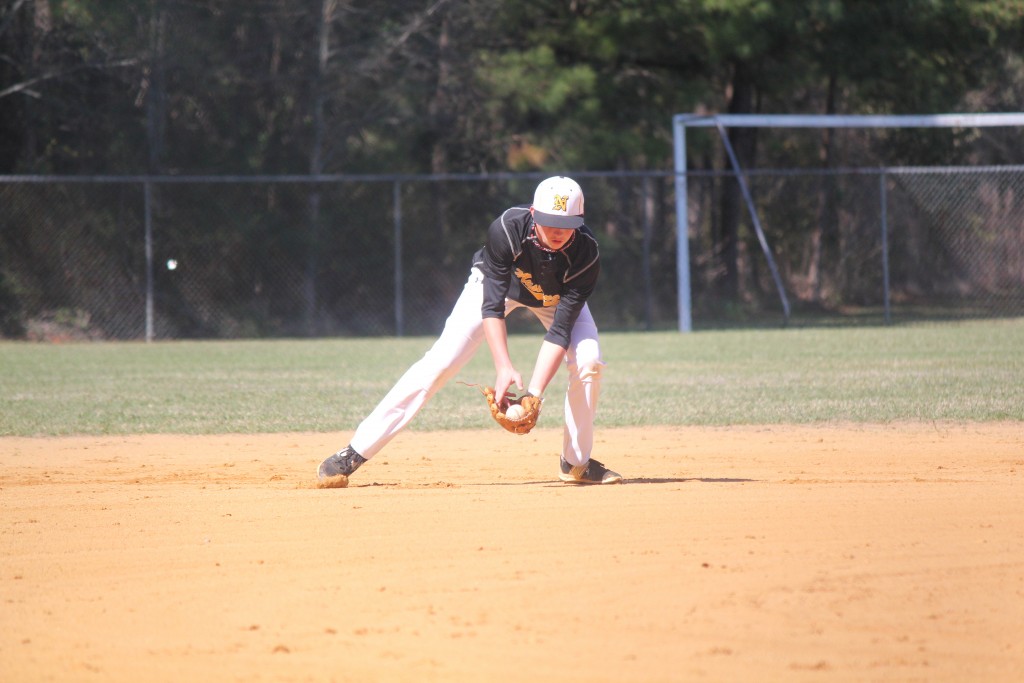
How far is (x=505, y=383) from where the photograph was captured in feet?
19.3

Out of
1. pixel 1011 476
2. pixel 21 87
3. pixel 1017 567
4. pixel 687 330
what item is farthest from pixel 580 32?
pixel 1017 567

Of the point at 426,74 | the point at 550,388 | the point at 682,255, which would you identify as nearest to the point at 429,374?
the point at 550,388

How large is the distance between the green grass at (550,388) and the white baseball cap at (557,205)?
13.5 ft

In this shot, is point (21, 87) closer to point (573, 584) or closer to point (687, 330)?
point (687, 330)

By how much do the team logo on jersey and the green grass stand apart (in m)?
3.47

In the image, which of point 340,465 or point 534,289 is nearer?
point 534,289

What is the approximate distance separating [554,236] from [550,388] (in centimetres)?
673

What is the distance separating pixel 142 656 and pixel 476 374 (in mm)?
10073

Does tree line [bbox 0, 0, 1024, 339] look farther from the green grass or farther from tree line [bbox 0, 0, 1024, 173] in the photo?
the green grass

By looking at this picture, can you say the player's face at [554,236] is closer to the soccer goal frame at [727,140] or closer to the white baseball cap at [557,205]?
the white baseball cap at [557,205]

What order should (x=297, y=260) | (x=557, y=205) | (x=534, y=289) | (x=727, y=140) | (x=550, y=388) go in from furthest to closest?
(x=297, y=260)
(x=727, y=140)
(x=550, y=388)
(x=534, y=289)
(x=557, y=205)

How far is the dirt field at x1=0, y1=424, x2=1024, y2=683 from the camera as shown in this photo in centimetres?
370

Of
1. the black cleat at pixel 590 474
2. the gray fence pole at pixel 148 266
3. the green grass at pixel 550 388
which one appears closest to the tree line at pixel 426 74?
the gray fence pole at pixel 148 266

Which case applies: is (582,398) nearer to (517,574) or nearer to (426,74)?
(517,574)
